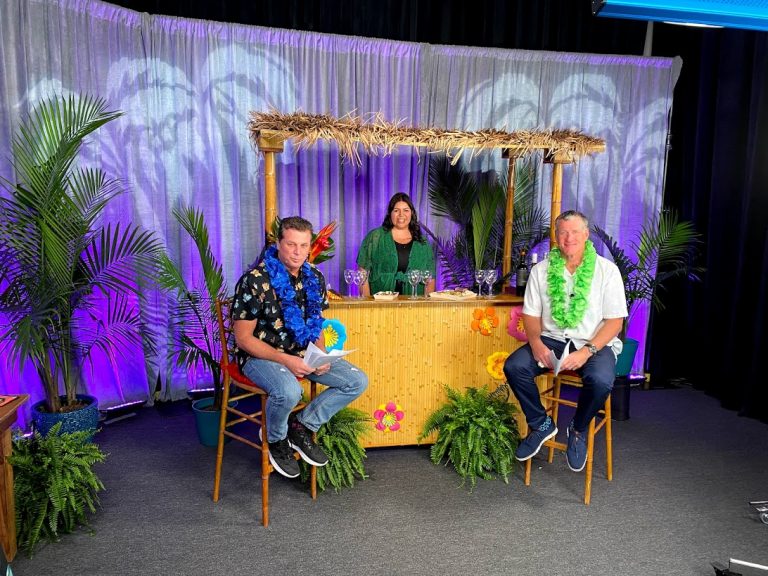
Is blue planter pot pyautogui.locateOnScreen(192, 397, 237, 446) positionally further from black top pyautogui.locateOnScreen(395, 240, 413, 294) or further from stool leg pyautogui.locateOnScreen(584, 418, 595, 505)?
stool leg pyautogui.locateOnScreen(584, 418, 595, 505)

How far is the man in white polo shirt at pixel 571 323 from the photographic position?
3199 millimetres

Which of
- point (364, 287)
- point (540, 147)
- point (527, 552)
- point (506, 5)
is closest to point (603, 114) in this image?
point (506, 5)

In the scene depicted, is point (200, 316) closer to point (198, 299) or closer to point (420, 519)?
point (198, 299)

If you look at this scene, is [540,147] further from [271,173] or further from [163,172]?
[163,172]

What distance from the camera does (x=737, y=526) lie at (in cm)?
293

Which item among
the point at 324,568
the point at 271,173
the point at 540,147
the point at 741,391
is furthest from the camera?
the point at 741,391

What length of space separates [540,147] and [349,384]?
68.3 inches

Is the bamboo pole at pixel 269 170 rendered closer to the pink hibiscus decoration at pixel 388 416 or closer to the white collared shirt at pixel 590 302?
the pink hibiscus decoration at pixel 388 416

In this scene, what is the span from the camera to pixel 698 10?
121 centimetres

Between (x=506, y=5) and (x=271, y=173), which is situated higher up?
(x=506, y=5)

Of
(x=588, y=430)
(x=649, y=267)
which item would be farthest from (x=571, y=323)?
(x=649, y=267)

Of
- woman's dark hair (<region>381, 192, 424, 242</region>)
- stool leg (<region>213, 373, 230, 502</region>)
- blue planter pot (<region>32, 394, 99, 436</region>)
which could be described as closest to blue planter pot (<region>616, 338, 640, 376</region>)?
woman's dark hair (<region>381, 192, 424, 242</region>)

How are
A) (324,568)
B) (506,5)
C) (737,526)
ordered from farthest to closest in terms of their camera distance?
(506,5), (737,526), (324,568)

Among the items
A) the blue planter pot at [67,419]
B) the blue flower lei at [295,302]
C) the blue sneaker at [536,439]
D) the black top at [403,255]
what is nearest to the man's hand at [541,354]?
the blue sneaker at [536,439]
